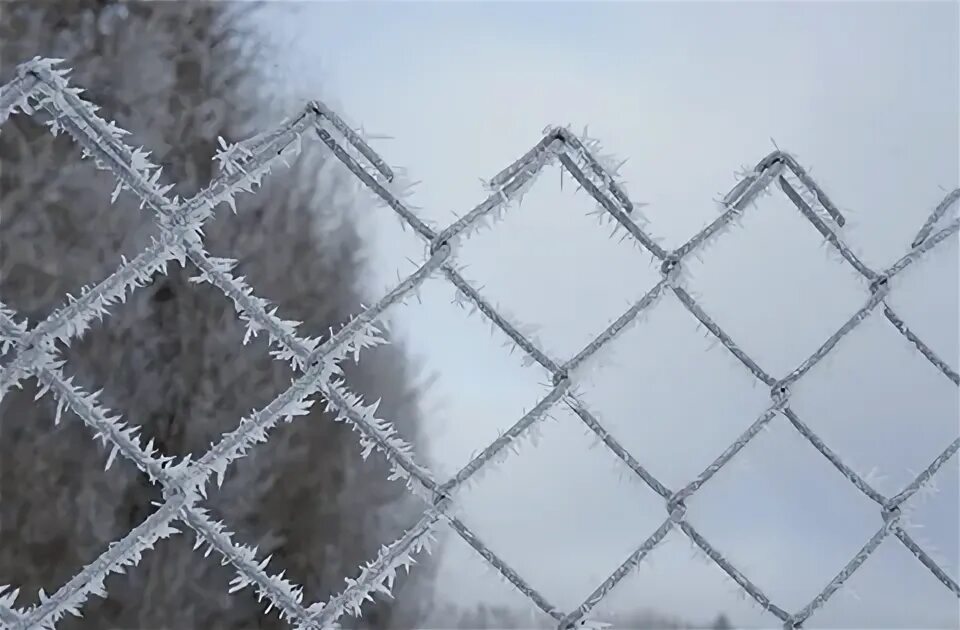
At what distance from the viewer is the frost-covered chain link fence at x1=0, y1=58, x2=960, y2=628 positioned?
284 millimetres

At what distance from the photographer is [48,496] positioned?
1468mm

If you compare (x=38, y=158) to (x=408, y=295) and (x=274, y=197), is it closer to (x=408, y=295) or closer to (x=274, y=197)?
(x=274, y=197)

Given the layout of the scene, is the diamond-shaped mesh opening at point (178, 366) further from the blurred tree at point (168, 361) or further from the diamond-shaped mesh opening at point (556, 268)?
the diamond-shaped mesh opening at point (556, 268)

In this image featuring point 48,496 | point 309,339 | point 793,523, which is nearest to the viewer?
point 309,339

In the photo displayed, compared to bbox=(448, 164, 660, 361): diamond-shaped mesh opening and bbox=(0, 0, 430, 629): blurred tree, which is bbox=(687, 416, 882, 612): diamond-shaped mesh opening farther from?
bbox=(0, 0, 430, 629): blurred tree

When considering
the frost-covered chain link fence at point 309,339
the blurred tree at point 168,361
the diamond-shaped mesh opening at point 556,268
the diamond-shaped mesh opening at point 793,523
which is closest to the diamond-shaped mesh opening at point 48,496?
the blurred tree at point 168,361

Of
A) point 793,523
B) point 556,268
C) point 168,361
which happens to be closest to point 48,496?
point 168,361

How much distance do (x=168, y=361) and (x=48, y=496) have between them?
0.31 m

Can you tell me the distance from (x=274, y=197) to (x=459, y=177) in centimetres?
38

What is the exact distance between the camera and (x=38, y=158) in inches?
60.7

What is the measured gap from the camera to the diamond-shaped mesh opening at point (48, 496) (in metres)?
1.45

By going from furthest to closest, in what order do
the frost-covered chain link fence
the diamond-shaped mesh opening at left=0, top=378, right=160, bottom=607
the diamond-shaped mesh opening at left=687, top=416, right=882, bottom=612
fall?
the diamond-shaped mesh opening at left=0, top=378, right=160, bottom=607 < the diamond-shaped mesh opening at left=687, top=416, right=882, bottom=612 < the frost-covered chain link fence

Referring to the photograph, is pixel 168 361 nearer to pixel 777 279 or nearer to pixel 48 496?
pixel 48 496

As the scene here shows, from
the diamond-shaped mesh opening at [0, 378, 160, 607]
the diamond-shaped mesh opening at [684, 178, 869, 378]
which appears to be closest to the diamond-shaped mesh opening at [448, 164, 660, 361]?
the diamond-shaped mesh opening at [684, 178, 869, 378]
